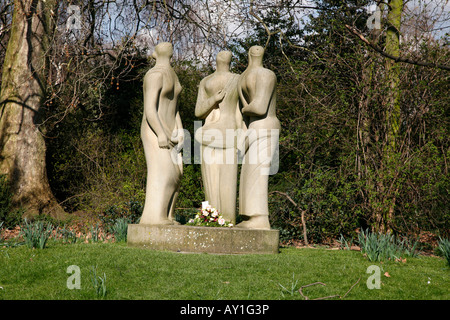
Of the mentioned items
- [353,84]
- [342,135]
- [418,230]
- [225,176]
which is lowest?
[418,230]

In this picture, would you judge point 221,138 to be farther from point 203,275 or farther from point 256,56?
point 203,275

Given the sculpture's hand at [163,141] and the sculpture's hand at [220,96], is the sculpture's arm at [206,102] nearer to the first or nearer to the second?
the sculpture's hand at [220,96]

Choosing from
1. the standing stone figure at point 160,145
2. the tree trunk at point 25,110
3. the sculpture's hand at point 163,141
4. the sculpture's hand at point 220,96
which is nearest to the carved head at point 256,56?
the sculpture's hand at point 220,96

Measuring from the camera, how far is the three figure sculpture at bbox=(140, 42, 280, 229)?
22.2 ft

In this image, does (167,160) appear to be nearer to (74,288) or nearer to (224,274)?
(224,274)

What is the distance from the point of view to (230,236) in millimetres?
6316

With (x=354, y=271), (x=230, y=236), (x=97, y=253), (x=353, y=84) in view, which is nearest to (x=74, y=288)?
(x=97, y=253)

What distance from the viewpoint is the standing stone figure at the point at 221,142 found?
7.06 meters

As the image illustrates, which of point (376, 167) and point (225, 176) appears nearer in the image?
point (225, 176)

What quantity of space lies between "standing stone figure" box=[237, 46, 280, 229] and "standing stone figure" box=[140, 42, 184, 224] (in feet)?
3.23

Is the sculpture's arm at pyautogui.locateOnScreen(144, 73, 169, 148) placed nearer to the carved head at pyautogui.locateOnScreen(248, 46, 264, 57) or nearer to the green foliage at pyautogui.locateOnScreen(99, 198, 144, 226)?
the carved head at pyautogui.locateOnScreen(248, 46, 264, 57)

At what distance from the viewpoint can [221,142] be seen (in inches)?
279
